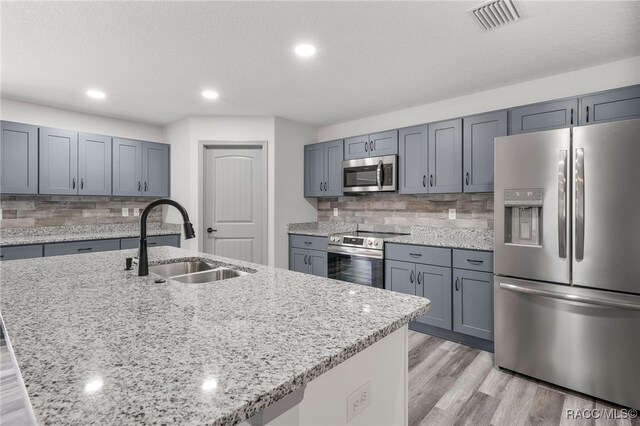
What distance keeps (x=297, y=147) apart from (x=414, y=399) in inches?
Answer: 136

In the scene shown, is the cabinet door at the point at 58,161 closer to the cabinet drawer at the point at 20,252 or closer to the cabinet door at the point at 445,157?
the cabinet drawer at the point at 20,252

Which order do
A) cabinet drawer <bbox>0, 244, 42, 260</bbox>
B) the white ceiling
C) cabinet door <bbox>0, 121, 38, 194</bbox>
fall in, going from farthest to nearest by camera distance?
1. cabinet door <bbox>0, 121, 38, 194</bbox>
2. cabinet drawer <bbox>0, 244, 42, 260</bbox>
3. the white ceiling

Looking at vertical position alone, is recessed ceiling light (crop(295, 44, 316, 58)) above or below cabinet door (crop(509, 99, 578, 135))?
above

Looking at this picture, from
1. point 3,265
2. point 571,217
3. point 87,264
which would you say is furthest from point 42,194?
point 571,217

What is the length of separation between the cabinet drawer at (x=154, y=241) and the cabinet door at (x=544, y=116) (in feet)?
13.3

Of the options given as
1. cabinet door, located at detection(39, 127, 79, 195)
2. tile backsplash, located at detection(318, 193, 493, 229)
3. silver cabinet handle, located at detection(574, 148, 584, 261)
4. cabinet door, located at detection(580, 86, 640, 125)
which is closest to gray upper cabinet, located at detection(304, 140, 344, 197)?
tile backsplash, located at detection(318, 193, 493, 229)

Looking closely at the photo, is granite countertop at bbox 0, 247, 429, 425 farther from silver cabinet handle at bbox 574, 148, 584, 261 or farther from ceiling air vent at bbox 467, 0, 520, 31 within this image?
ceiling air vent at bbox 467, 0, 520, 31

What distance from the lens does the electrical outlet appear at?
0.95 metres

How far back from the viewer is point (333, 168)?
14.4 ft

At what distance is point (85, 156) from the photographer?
3957 mm

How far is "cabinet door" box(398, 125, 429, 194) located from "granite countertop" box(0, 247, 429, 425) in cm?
234

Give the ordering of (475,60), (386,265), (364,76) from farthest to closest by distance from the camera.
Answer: (386,265) < (364,76) < (475,60)

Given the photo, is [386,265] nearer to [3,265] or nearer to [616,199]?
[616,199]

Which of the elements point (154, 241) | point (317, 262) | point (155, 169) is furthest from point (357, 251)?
point (155, 169)
